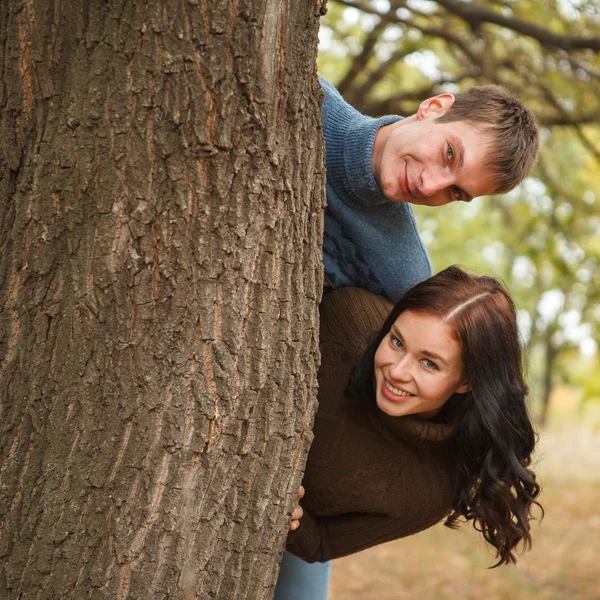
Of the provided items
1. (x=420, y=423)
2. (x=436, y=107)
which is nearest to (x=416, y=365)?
(x=420, y=423)

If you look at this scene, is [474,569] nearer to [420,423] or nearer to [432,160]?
[420,423]

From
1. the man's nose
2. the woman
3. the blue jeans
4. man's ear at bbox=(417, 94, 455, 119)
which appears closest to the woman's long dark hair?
the woman

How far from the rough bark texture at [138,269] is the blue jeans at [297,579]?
1273 mm

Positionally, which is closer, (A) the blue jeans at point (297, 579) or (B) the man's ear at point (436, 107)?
(B) the man's ear at point (436, 107)

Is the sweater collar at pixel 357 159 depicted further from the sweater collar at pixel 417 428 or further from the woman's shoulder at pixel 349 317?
the sweater collar at pixel 417 428

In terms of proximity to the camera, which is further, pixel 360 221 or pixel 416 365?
pixel 360 221

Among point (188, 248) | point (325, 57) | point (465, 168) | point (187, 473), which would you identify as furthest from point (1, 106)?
point (325, 57)

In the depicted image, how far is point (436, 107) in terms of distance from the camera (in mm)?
2645

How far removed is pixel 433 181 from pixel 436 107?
32 centimetres

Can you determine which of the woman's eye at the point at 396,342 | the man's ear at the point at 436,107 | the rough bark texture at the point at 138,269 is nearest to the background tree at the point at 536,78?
the man's ear at the point at 436,107

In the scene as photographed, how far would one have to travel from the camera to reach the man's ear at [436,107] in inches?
103

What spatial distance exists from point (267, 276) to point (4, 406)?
67 centimetres

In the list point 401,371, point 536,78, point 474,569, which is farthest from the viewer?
point 474,569

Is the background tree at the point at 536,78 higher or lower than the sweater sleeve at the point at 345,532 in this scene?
higher
